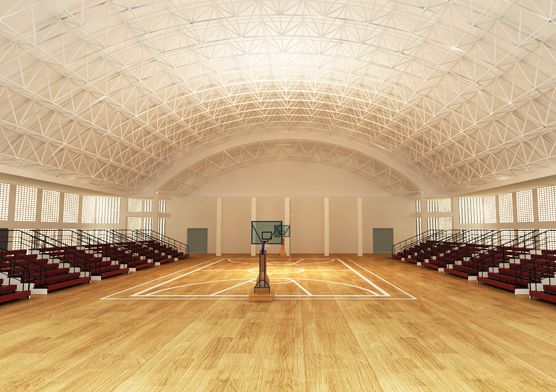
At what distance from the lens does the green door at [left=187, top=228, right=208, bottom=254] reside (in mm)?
42656

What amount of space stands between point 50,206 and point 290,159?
23758mm

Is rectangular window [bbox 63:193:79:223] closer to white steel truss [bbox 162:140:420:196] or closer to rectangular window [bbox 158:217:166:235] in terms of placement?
white steel truss [bbox 162:140:420:196]

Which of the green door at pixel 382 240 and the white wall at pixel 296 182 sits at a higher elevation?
the white wall at pixel 296 182

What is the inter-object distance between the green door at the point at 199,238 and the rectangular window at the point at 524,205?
1208 inches

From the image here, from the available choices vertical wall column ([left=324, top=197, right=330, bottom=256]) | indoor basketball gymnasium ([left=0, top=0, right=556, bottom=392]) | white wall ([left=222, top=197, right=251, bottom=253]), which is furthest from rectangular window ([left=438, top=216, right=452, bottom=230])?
white wall ([left=222, top=197, right=251, bottom=253])

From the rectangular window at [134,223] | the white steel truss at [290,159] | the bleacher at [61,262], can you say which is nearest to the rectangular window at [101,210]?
the bleacher at [61,262]

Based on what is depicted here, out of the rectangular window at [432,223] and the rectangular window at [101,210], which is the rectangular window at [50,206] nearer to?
the rectangular window at [101,210]

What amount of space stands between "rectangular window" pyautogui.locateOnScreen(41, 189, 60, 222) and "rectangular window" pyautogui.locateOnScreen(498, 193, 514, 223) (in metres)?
36.1

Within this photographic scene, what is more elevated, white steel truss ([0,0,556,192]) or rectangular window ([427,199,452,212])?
white steel truss ([0,0,556,192])

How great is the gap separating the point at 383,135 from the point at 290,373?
98.8 feet

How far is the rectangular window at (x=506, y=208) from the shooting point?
2989 cm

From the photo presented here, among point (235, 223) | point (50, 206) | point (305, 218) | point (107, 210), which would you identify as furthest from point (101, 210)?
point (305, 218)

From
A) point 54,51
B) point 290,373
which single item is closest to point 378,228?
point 54,51

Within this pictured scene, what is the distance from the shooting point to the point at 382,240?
4238cm
